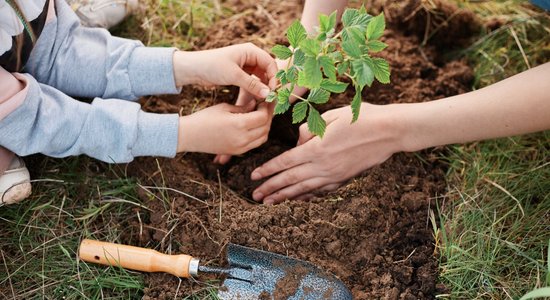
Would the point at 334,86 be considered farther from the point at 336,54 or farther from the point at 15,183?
the point at 15,183

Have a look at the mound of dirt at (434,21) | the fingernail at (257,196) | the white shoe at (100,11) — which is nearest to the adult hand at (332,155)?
the fingernail at (257,196)

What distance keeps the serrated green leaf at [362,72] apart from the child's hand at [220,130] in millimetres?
433

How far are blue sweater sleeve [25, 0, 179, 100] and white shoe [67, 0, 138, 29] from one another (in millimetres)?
163

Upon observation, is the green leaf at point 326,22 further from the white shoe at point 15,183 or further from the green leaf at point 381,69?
the white shoe at point 15,183

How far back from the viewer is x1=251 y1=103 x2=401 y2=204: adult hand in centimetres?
164

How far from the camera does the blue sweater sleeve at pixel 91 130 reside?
5.09 ft

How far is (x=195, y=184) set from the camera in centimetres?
169

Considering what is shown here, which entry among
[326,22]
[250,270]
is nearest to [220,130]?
[250,270]

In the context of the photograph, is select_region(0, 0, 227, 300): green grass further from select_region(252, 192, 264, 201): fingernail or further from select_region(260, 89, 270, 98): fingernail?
select_region(260, 89, 270, 98): fingernail

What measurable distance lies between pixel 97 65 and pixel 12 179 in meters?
0.38

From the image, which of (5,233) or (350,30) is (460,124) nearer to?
(350,30)

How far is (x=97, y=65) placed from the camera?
172cm

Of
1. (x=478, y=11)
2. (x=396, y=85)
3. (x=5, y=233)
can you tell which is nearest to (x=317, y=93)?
(x=396, y=85)

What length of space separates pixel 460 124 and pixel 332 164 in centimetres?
34
